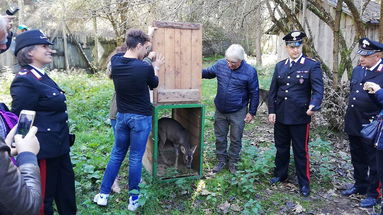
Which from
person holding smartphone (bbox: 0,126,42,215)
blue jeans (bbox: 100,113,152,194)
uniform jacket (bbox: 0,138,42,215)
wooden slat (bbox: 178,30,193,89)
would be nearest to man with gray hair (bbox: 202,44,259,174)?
wooden slat (bbox: 178,30,193,89)

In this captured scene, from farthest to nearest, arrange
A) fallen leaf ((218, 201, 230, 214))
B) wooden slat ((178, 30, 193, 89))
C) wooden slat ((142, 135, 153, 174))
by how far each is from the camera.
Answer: wooden slat ((142, 135, 153, 174)) → wooden slat ((178, 30, 193, 89)) → fallen leaf ((218, 201, 230, 214))

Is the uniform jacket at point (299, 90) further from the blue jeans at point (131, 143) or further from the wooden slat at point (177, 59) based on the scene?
the blue jeans at point (131, 143)

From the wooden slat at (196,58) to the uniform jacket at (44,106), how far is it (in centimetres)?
187

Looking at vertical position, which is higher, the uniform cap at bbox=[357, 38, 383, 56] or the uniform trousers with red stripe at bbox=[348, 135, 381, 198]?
the uniform cap at bbox=[357, 38, 383, 56]

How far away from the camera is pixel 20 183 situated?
1.60m

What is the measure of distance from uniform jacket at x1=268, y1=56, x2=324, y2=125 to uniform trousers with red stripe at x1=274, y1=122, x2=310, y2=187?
0.42 feet

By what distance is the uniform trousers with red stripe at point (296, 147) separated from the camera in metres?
4.58

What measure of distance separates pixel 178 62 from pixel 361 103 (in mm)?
2382

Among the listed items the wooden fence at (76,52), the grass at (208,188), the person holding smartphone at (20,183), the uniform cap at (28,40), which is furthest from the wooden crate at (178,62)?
the wooden fence at (76,52)

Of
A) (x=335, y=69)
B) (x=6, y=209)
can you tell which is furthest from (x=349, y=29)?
(x=6, y=209)

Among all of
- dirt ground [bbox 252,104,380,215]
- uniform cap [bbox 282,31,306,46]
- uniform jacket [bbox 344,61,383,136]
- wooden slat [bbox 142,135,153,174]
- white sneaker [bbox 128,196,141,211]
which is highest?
uniform cap [bbox 282,31,306,46]

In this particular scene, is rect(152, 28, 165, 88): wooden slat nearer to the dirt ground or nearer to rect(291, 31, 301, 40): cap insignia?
rect(291, 31, 301, 40): cap insignia

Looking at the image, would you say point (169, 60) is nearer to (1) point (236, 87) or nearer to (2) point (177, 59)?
(2) point (177, 59)

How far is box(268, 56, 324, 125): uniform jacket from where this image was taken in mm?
4430
